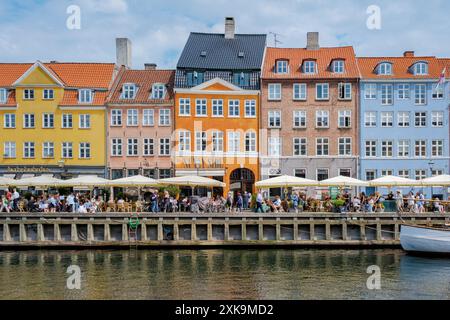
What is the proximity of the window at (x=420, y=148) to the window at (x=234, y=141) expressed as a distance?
1438cm

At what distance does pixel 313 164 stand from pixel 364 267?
76.3 feet

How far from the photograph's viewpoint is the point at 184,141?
5069cm

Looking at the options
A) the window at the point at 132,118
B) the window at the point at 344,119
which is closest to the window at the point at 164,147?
the window at the point at 132,118

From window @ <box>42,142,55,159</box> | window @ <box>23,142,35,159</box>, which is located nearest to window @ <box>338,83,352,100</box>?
window @ <box>42,142,55,159</box>

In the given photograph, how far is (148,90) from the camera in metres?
52.0

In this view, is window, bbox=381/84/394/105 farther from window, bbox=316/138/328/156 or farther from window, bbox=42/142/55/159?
window, bbox=42/142/55/159

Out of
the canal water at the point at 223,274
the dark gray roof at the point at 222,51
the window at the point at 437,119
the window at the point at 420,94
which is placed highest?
the dark gray roof at the point at 222,51

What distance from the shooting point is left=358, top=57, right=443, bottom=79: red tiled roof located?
51.1 metres

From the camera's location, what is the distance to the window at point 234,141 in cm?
5066

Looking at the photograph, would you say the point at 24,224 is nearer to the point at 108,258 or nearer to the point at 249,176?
the point at 108,258

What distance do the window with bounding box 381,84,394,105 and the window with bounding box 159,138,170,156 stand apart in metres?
17.9

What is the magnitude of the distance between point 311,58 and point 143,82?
558 inches

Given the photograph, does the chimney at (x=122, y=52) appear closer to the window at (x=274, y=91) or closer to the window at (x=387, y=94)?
the window at (x=274, y=91)
